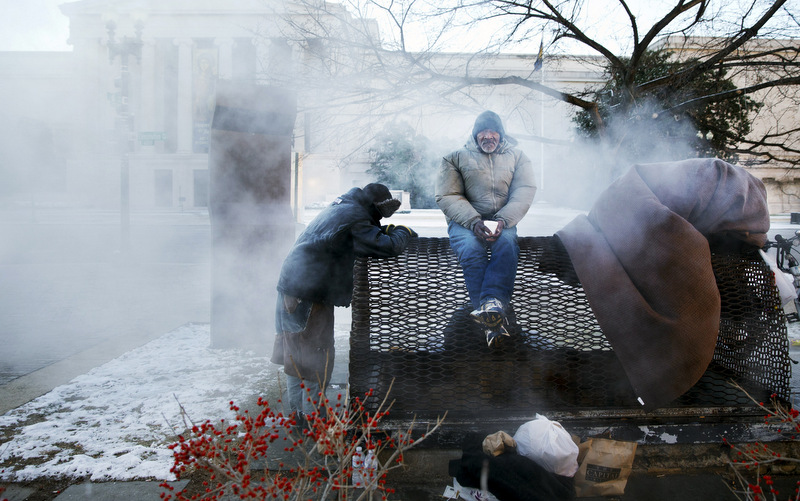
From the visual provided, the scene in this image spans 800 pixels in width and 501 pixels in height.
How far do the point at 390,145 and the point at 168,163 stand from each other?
2242 centimetres

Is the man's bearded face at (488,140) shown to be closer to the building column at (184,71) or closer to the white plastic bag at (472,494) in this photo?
the white plastic bag at (472,494)

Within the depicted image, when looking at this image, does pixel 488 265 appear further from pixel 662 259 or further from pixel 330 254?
pixel 330 254

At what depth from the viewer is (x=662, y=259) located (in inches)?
86.0

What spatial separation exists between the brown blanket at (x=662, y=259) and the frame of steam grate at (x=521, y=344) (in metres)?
0.23

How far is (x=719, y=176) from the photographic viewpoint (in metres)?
2.43

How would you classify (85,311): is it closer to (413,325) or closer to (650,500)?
(413,325)

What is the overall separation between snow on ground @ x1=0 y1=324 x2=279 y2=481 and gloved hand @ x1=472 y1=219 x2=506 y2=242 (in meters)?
1.88

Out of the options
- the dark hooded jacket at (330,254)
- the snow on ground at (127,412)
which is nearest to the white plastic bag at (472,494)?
the dark hooded jacket at (330,254)

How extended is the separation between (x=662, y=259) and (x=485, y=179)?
127 centimetres

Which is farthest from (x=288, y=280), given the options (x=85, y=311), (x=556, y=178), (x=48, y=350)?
(x=556, y=178)

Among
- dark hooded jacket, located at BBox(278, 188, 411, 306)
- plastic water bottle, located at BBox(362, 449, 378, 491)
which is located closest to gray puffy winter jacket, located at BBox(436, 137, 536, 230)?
dark hooded jacket, located at BBox(278, 188, 411, 306)

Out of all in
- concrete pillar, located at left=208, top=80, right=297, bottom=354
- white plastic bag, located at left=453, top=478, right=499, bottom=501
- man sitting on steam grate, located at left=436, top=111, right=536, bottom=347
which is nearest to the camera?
white plastic bag, located at left=453, top=478, right=499, bottom=501

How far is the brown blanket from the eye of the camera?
212cm

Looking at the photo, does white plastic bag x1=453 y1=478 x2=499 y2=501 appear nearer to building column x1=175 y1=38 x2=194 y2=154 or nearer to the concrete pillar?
the concrete pillar
